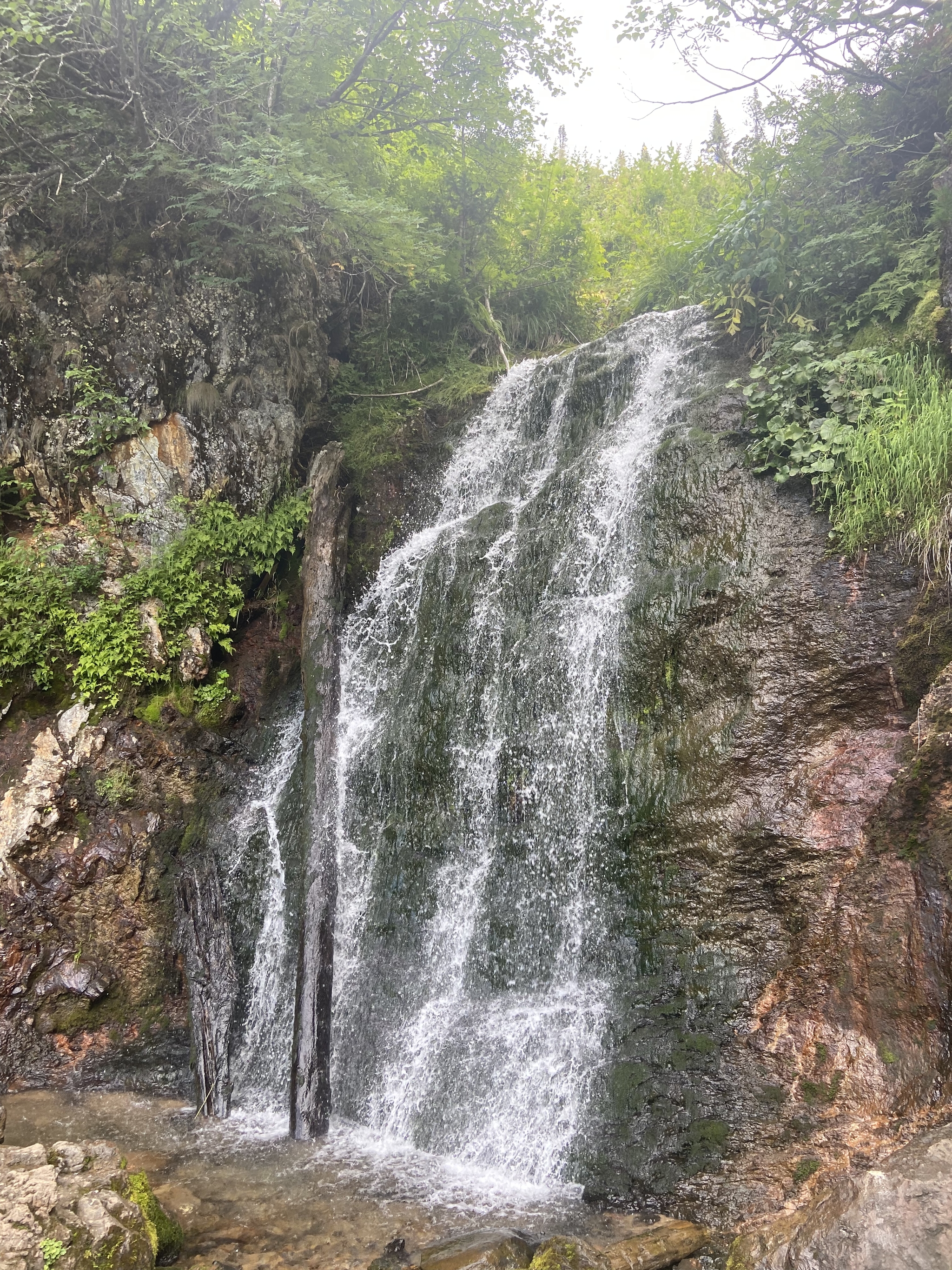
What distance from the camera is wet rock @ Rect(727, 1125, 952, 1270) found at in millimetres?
2750

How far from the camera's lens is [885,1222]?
2895mm

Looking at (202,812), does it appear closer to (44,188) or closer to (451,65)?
(44,188)

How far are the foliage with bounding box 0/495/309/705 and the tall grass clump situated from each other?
6520 millimetres

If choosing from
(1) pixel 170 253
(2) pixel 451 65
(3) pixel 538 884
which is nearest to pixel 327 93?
(2) pixel 451 65

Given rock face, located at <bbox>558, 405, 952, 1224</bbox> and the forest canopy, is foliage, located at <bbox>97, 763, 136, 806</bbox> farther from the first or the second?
rock face, located at <bbox>558, 405, 952, 1224</bbox>

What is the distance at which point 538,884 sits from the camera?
19.4ft

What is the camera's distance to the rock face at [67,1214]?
3.19 meters

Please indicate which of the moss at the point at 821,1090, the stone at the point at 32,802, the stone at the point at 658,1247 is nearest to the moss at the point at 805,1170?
the moss at the point at 821,1090

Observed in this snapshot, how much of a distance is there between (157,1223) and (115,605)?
5.74 meters

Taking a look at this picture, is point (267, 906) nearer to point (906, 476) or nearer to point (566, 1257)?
point (566, 1257)

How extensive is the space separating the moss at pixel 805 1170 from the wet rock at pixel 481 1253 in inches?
62.1

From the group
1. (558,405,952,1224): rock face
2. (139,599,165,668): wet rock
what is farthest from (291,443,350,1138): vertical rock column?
(558,405,952,1224): rock face

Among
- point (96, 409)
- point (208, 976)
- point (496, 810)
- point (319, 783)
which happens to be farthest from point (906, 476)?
point (96, 409)

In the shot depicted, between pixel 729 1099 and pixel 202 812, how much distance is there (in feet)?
18.1
